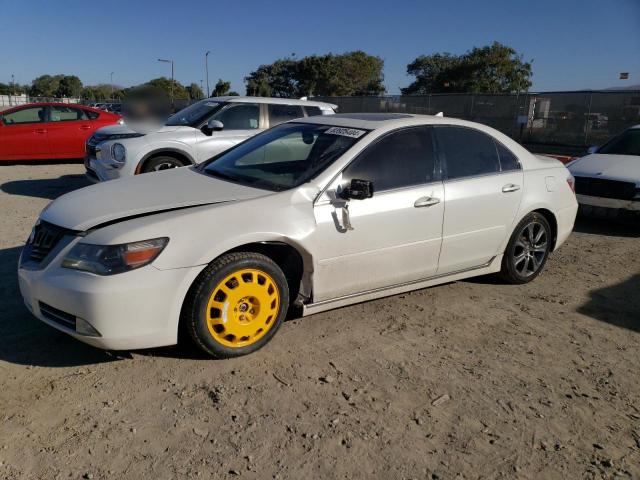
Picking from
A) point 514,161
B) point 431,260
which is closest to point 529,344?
point 431,260

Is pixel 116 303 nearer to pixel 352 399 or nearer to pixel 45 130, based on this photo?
pixel 352 399

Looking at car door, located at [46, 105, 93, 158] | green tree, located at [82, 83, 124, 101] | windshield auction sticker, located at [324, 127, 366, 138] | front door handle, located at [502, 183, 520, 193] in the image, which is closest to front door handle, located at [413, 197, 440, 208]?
windshield auction sticker, located at [324, 127, 366, 138]

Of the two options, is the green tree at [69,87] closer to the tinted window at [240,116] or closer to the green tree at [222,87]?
the green tree at [222,87]

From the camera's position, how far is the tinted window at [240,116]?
28.1 feet

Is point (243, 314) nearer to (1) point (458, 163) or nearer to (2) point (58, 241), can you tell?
(2) point (58, 241)

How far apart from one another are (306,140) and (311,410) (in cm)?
225

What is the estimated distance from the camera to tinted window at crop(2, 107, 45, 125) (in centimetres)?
1148

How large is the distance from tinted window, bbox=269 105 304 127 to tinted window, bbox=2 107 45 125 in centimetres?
613

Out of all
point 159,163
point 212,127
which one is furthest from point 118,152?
point 212,127

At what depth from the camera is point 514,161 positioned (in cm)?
490

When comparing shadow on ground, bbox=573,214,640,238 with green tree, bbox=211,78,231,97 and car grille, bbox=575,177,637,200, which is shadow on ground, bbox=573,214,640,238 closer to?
car grille, bbox=575,177,637,200

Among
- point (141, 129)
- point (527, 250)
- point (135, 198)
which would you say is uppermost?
point (141, 129)

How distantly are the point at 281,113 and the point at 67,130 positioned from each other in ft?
19.5

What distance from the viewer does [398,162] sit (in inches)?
164
